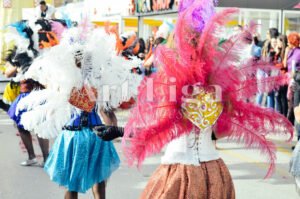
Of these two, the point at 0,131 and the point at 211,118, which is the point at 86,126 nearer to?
the point at 211,118

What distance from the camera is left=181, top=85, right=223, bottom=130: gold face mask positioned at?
3.26m

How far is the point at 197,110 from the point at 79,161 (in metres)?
1.48

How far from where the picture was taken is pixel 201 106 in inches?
129

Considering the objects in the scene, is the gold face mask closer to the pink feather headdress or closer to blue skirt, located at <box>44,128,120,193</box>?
the pink feather headdress

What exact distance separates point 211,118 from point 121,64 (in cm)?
166

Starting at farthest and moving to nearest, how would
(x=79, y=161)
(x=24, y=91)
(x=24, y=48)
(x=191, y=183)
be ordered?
(x=24, y=91), (x=24, y=48), (x=79, y=161), (x=191, y=183)

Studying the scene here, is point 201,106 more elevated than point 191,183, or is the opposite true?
point 201,106

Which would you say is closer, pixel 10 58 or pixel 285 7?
pixel 10 58

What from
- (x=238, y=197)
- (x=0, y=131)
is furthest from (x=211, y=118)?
(x=0, y=131)

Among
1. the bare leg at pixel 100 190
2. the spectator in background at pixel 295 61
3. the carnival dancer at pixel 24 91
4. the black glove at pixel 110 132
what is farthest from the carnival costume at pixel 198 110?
the spectator in background at pixel 295 61

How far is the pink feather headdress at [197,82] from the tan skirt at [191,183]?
150 millimetres

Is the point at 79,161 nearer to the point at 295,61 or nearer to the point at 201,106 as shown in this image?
the point at 201,106

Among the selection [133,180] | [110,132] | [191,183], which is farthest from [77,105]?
[133,180]

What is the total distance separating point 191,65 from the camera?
125 inches
